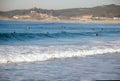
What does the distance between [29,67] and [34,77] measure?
2.57 ft

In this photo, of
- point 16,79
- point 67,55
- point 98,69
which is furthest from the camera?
point 67,55

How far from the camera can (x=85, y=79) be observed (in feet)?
12.8

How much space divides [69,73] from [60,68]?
0.43 metres

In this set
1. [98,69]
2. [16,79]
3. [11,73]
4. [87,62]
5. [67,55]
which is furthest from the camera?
[67,55]

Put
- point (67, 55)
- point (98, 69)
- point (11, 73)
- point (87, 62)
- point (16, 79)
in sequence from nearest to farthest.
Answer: point (16, 79) < point (11, 73) < point (98, 69) < point (87, 62) < point (67, 55)

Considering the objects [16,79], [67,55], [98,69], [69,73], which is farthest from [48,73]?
[67,55]

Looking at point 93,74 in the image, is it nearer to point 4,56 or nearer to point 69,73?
point 69,73

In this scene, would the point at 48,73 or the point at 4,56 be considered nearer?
the point at 48,73

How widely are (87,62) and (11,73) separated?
1822 millimetres

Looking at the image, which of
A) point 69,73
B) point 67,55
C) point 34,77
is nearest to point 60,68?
point 69,73

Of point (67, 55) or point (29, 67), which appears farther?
point (67, 55)

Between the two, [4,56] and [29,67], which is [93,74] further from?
Result: [4,56]

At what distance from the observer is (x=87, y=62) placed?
545cm

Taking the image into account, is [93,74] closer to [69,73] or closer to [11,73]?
[69,73]
